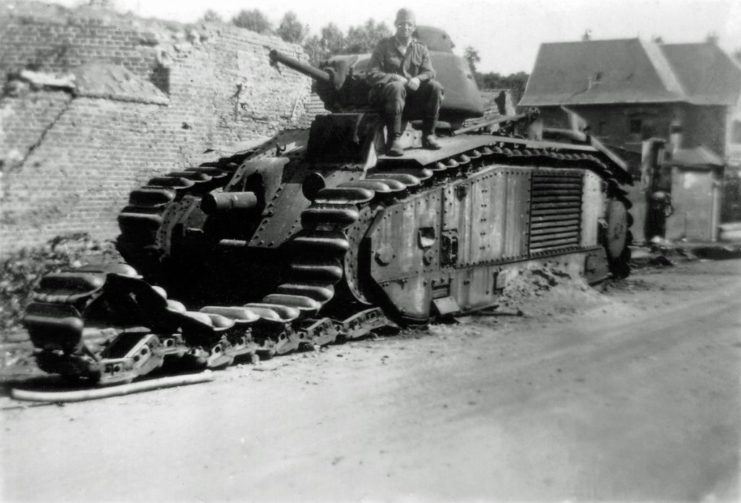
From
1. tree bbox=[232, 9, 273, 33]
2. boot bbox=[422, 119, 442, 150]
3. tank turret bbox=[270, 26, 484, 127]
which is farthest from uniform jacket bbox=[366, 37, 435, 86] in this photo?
tree bbox=[232, 9, 273, 33]

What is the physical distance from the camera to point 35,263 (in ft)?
33.9

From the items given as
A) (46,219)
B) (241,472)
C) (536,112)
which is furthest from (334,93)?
(241,472)

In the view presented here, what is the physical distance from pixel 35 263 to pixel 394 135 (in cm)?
487

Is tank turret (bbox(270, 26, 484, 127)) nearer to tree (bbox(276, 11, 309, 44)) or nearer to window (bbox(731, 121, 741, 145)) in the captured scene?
window (bbox(731, 121, 741, 145))

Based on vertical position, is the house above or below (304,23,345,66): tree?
below

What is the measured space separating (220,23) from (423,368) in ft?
28.6

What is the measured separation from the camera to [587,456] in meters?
4.61

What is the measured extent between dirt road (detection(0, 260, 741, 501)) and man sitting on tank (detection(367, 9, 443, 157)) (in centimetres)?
237

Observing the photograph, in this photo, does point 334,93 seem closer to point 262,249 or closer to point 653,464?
point 262,249

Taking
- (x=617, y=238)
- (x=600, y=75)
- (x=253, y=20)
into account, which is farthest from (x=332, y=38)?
(x=617, y=238)

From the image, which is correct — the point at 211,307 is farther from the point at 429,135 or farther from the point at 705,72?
the point at 705,72

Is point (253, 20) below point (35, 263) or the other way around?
the other way around

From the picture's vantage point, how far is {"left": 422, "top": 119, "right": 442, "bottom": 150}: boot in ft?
29.6

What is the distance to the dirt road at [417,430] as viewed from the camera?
168 inches
